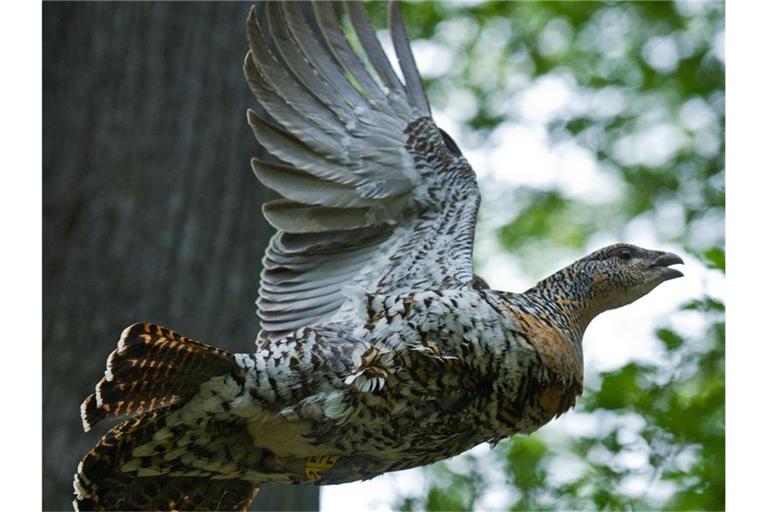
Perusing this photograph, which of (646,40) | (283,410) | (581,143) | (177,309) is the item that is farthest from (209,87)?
(646,40)

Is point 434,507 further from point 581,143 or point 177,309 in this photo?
point 581,143

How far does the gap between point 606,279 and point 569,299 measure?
0.90ft

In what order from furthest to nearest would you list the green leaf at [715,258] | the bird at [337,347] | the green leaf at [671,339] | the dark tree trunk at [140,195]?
the green leaf at [671,339] < the green leaf at [715,258] < the dark tree trunk at [140,195] < the bird at [337,347]

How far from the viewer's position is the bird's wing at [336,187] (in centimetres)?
415

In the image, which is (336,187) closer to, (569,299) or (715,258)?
(569,299)

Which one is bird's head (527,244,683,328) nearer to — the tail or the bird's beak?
the bird's beak

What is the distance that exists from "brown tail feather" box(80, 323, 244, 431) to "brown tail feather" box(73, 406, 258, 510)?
84 millimetres

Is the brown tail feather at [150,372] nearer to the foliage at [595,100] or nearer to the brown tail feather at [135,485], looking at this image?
the brown tail feather at [135,485]

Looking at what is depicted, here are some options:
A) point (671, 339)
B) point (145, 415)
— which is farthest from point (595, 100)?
point (145, 415)

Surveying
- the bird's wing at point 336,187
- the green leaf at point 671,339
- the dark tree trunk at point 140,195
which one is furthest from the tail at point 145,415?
the green leaf at point 671,339

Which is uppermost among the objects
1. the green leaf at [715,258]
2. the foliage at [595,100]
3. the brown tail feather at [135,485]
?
the foliage at [595,100]

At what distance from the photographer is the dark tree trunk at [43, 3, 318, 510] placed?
503cm

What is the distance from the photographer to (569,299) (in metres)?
4.03

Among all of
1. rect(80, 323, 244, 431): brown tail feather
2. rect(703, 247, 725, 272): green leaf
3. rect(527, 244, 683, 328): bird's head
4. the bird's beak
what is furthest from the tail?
rect(703, 247, 725, 272): green leaf
